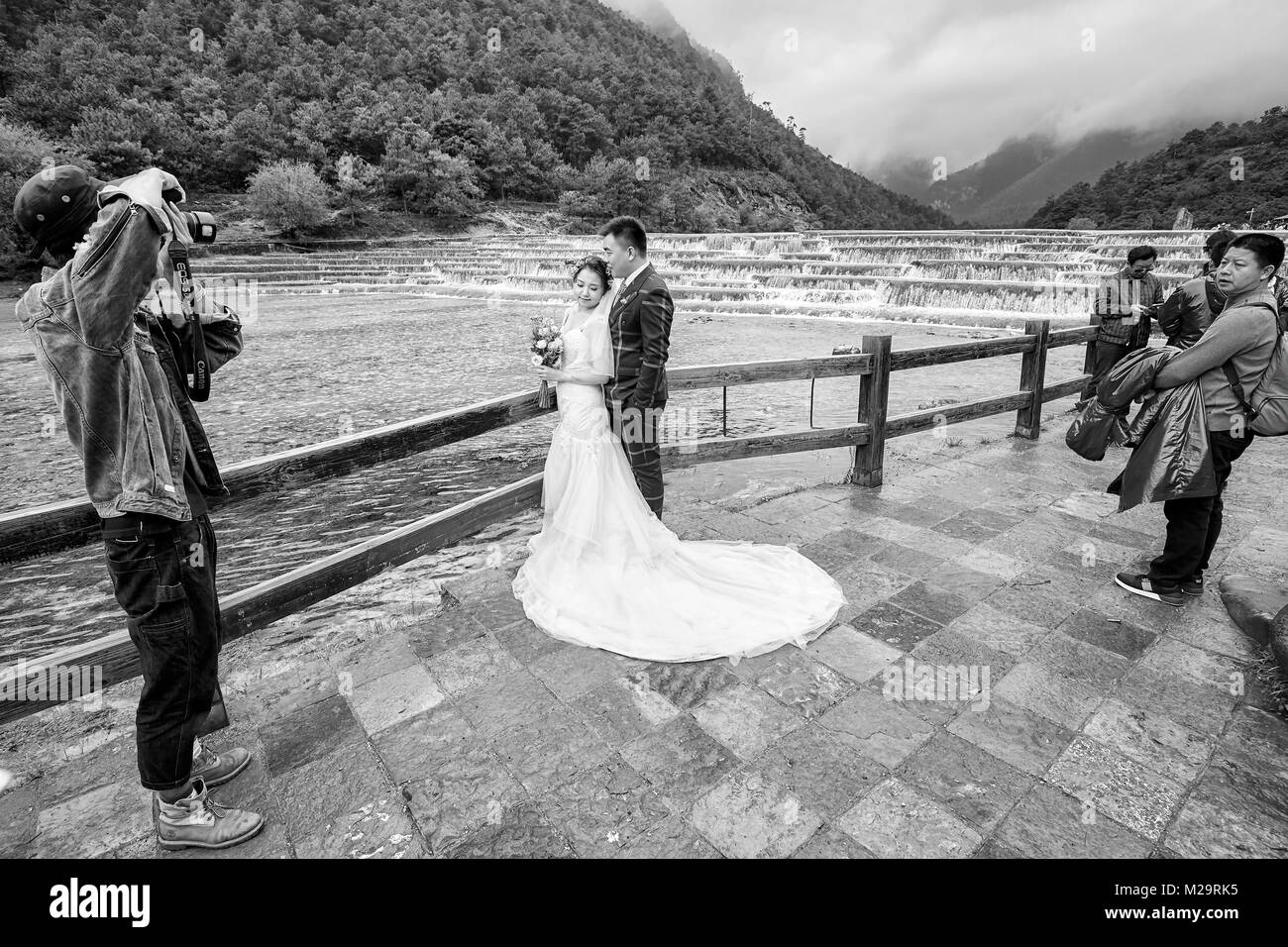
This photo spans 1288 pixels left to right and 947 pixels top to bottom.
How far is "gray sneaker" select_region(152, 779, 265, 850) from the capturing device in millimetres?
1939

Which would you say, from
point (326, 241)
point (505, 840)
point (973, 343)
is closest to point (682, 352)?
point (973, 343)

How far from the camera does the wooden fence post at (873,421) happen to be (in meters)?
5.06

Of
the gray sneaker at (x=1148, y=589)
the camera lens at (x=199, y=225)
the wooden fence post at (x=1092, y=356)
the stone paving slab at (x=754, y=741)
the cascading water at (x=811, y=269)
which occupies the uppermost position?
the cascading water at (x=811, y=269)

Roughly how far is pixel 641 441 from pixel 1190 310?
515 centimetres

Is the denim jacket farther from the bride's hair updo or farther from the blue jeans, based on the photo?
the bride's hair updo

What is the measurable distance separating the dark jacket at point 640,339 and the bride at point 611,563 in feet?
0.27

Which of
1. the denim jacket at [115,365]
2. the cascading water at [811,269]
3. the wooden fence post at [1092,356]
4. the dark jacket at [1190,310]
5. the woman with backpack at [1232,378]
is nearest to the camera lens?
the denim jacket at [115,365]

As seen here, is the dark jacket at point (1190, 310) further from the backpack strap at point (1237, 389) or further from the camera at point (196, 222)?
Result: the camera at point (196, 222)

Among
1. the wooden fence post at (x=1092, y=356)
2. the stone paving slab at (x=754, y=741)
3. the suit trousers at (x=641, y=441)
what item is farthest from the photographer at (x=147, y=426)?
the wooden fence post at (x=1092, y=356)

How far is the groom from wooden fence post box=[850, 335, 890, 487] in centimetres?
220

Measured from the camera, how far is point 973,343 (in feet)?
18.2

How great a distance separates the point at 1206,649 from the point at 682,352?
1101 cm

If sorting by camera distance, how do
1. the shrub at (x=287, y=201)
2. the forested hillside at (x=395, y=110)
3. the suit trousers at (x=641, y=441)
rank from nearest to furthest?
1. the suit trousers at (x=641, y=441)
2. the shrub at (x=287, y=201)
3. the forested hillside at (x=395, y=110)
